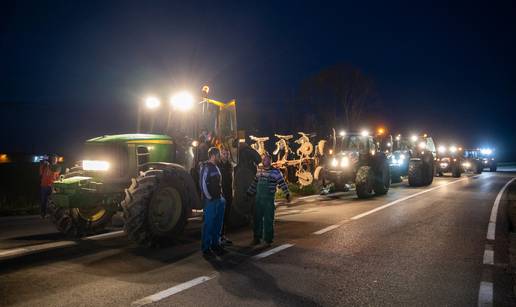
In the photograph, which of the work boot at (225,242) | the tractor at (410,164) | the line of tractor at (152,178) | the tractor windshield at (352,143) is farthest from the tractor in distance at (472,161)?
the work boot at (225,242)

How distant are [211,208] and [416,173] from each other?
17908mm

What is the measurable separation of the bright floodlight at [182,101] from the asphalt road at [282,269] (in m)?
2.76

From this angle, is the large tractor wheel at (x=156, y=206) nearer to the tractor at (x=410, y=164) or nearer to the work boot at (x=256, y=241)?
the work boot at (x=256, y=241)

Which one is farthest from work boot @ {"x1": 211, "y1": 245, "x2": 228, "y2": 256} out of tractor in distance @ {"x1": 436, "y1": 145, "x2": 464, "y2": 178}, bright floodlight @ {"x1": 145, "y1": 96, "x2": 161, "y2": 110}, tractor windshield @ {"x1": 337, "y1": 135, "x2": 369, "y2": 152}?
tractor in distance @ {"x1": 436, "y1": 145, "x2": 464, "y2": 178}

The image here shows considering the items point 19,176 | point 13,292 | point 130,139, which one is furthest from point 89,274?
point 19,176

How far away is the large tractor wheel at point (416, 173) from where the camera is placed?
74.6 feet

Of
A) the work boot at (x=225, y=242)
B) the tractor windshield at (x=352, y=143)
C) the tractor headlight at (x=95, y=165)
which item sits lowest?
the work boot at (x=225, y=242)

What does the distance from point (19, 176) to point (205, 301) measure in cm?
2147

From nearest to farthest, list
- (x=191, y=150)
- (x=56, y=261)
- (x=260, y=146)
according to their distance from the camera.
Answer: (x=56, y=261)
(x=191, y=150)
(x=260, y=146)

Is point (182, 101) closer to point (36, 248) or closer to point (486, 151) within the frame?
point (36, 248)

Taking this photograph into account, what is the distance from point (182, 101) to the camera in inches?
372

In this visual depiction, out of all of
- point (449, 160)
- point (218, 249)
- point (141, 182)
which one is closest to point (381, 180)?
point (218, 249)

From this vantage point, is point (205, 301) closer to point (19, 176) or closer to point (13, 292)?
point (13, 292)

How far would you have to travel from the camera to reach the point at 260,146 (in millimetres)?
19547
